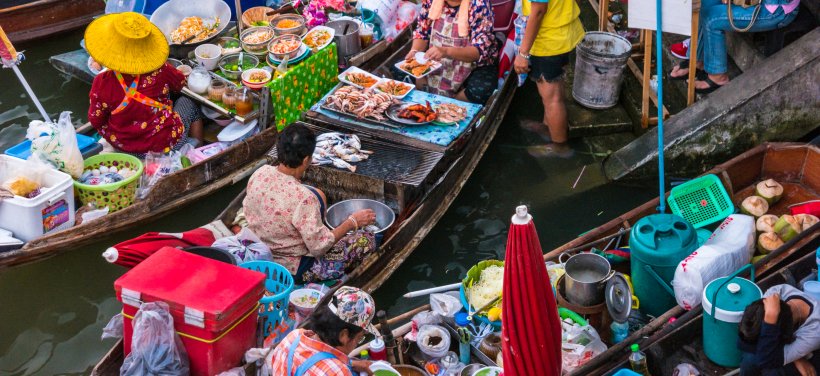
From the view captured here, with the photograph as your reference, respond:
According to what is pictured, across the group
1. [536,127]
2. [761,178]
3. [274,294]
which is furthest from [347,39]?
[761,178]

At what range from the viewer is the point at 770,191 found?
6383 millimetres

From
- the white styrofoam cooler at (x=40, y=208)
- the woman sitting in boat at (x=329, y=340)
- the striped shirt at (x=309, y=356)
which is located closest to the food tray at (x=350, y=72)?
the white styrofoam cooler at (x=40, y=208)

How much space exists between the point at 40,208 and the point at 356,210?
2578 millimetres

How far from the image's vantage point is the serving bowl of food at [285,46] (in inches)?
327

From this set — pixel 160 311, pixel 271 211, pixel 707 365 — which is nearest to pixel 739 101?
pixel 707 365

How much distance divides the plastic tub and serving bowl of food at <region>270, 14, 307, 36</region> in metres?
4.05

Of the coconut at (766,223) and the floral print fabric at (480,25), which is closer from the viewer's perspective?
the coconut at (766,223)

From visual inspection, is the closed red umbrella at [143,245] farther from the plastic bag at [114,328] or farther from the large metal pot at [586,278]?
the large metal pot at [586,278]

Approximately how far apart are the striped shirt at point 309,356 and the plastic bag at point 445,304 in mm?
1411

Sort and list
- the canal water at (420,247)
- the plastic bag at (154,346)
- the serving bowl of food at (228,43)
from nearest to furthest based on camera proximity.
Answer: the plastic bag at (154,346)
the canal water at (420,247)
the serving bowl of food at (228,43)

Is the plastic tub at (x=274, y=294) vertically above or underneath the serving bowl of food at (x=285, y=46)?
underneath

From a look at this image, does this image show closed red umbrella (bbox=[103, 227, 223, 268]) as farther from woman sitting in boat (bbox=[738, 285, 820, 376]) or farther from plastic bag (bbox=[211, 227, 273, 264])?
woman sitting in boat (bbox=[738, 285, 820, 376])

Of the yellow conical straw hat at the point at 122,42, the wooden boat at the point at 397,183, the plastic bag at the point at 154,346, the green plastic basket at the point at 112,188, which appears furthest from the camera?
the green plastic basket at the point at 112,188

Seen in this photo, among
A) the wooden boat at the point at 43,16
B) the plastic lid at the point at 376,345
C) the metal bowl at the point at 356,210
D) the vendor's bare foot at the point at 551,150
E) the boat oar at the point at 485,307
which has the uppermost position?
the boat oar at the point at 485,307
